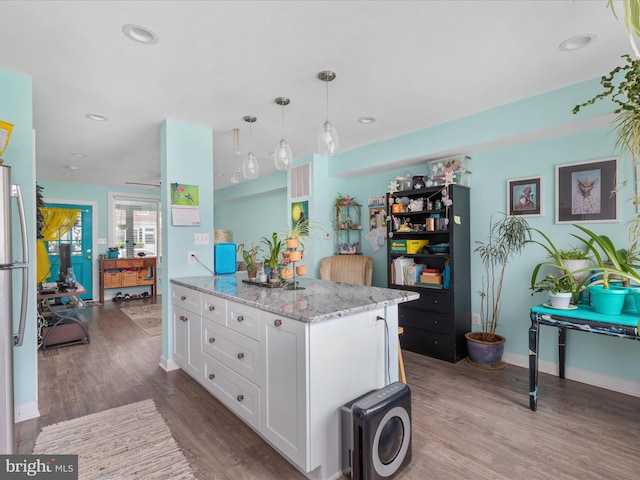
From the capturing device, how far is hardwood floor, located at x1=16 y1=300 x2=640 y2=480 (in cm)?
183

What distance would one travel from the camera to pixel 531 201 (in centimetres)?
317

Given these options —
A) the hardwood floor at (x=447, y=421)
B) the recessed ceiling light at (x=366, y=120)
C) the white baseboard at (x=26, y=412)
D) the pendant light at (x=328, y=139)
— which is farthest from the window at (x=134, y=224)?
the pendant light at (x=328, y=139)

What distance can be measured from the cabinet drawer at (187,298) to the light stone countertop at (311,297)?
68 millimetres

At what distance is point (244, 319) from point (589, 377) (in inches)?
116

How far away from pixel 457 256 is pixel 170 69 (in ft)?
9.78

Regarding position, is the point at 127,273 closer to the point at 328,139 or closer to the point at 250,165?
the point at 250,165

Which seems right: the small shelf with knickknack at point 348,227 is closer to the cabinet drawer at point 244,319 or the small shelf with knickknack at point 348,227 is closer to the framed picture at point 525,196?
the framed picture at point 525,196

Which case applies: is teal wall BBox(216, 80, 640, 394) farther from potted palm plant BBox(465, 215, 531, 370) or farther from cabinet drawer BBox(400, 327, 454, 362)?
cabinet drawer BBox(400, 327, 454, 362)

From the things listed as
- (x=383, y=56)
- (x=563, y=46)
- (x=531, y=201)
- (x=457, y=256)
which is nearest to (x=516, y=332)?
(x=457, y=256)

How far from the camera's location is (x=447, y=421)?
2.30 meters

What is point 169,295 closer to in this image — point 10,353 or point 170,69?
point 10,353

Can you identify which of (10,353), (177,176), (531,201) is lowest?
(10,353)

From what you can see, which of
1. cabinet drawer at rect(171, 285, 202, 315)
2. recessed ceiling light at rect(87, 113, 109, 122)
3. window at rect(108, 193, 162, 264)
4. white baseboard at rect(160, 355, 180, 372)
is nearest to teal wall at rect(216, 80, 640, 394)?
cabinet drawer at rect(171, 285, 202, 315)

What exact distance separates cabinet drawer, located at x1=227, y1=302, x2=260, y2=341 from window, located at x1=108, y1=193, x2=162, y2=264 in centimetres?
576
